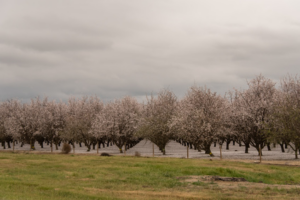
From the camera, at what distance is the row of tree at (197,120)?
1842 inches

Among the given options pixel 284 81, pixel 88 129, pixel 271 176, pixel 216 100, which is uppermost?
pixel 284 81

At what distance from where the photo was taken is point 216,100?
184 ft

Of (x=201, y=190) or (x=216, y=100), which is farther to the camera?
(x=216, y=100)

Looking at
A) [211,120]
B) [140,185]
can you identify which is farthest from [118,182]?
[211,120]

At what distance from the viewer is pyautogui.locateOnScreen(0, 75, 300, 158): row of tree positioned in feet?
153

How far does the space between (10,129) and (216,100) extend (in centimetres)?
5782

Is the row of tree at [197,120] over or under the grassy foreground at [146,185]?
over

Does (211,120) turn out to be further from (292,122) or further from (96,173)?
(96,173)

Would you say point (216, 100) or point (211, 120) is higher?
point (216, 100)

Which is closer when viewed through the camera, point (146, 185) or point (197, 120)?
point (146, 185)

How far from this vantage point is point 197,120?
53.2 m

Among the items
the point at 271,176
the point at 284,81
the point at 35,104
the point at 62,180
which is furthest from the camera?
the point at 35,104

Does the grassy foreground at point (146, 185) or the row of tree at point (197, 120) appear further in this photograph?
the row of tree at point (197, 120)

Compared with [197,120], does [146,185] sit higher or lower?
lower
